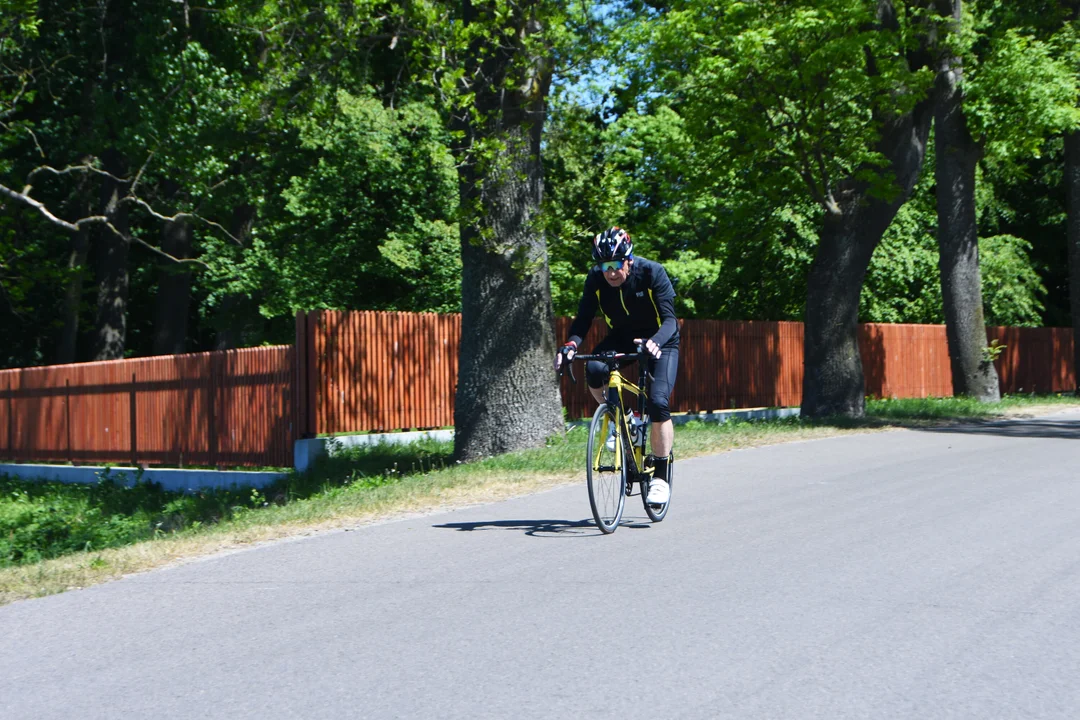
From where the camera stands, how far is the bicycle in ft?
25.8

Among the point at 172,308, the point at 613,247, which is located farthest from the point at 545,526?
the point at 172,308

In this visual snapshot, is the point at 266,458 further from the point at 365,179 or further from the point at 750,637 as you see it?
the point at 750,637

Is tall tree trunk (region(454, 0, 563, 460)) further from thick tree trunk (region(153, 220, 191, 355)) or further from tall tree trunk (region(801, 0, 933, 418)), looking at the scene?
thick tree trunk (region(153, 220, 191, 355))

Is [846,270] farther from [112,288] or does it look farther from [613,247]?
[112,288]

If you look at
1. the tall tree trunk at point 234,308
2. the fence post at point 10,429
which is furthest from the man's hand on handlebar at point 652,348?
the fence post at point 10,429

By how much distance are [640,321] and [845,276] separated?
12.0m

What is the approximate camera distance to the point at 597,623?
5.59 m

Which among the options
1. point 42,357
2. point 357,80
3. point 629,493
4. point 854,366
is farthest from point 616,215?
point 42,357

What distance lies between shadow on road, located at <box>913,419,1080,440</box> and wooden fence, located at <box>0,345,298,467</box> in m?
9.49

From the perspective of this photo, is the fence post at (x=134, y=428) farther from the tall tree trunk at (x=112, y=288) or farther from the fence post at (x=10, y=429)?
the tall tree trunk at (x=112, y=288)

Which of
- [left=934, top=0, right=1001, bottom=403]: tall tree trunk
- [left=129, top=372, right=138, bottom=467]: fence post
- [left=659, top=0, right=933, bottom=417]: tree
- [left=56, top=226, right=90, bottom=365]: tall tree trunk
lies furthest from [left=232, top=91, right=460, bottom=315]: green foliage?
[left=934, top=0, right=1001, bottom=403]: tall tree trunk

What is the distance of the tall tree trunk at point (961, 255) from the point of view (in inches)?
953

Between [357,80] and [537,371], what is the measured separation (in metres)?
5.95

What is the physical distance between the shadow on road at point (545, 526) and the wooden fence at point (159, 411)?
871cm
